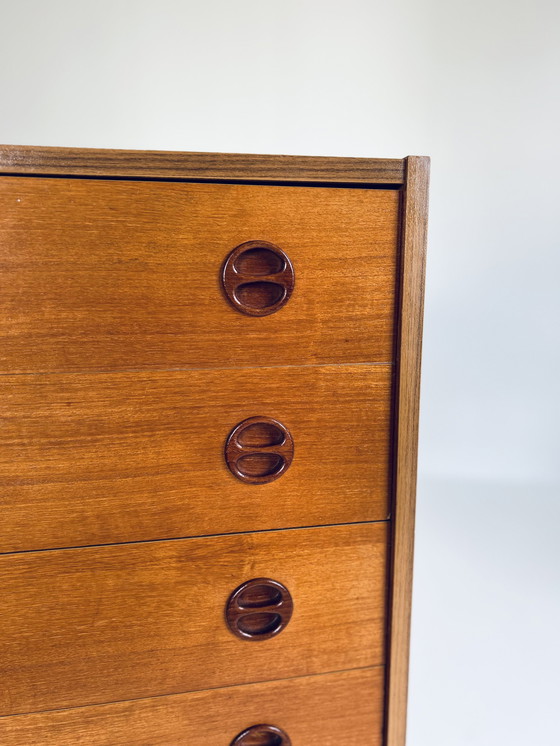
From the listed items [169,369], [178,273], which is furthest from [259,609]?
[178,273]

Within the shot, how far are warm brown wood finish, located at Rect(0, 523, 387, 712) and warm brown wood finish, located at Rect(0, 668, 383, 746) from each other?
0.02 metres

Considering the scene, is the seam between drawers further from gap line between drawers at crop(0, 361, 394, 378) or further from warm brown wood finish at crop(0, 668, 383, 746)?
warm brown wood finish at crop(0, 668, 383, 746)

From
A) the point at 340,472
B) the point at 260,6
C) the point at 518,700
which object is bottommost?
the point at 518,700

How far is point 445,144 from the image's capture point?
1877mm

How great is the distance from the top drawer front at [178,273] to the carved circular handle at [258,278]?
11 millimetres

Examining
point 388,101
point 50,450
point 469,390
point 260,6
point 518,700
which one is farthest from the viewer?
point 469,390

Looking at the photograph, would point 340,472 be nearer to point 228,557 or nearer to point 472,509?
point 228,557

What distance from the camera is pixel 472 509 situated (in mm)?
1893

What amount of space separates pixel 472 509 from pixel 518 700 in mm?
722

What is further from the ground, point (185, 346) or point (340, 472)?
point (185, 346)

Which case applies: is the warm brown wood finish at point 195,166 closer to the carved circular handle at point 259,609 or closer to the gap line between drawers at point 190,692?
the carved circular handle at point 259,609

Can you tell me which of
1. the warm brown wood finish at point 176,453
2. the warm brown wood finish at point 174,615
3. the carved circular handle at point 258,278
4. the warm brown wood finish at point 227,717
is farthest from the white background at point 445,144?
the carved circular handle at point 258,278

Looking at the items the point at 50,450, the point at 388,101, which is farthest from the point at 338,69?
the point at 50,450

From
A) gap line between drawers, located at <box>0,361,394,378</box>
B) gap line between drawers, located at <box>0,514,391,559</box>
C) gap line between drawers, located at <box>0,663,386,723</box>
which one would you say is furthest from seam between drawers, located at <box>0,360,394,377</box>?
gap line between drawers, located at <box>0,663,386,723</box>
